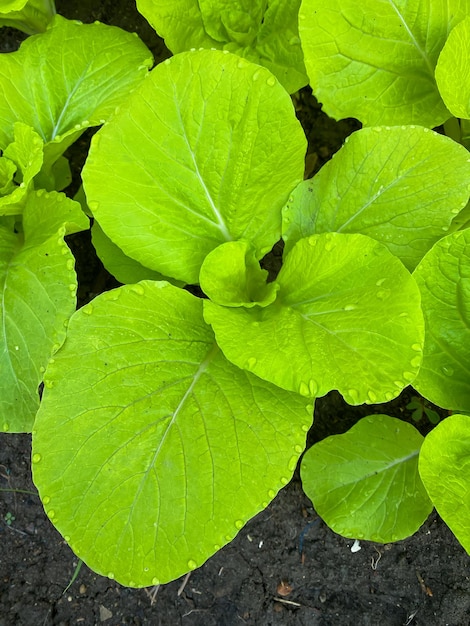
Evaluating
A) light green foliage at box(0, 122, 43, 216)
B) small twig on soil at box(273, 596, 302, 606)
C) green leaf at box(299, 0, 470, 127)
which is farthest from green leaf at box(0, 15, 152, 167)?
small twig on soil at box(273, 596, 302, 606)

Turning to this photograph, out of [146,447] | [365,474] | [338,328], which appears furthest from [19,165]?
[365,474]

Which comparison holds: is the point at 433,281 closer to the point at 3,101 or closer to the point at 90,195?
the point at 90,195

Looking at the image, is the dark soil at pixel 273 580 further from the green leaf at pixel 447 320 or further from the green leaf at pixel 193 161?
the green leaf at pixel 193 161

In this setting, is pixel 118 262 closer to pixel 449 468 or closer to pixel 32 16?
pixel 32 16

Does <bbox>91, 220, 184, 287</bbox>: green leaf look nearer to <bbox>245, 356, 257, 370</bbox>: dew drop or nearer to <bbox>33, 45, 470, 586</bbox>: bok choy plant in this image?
<bbox>33, 45, 470, 586</bbox>: bok choy plant

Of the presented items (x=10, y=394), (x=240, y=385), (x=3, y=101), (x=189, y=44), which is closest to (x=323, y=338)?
(x=240, y=385)
